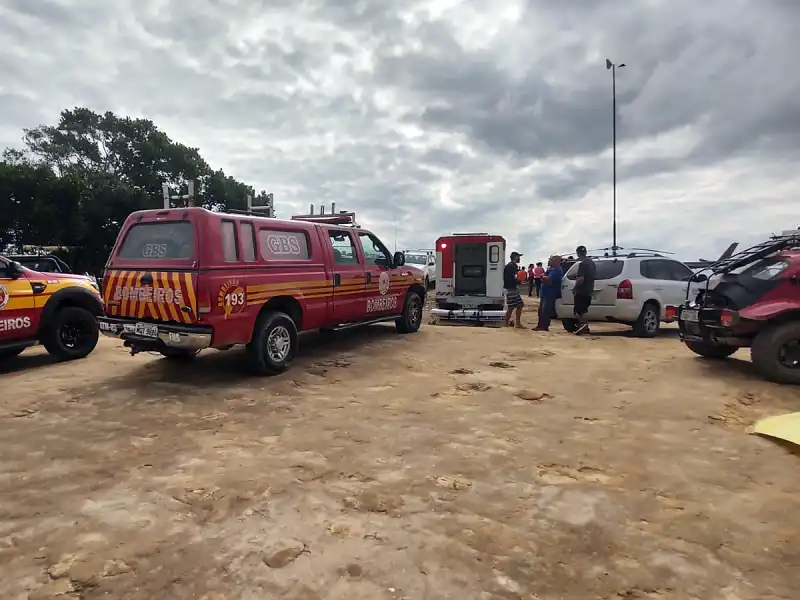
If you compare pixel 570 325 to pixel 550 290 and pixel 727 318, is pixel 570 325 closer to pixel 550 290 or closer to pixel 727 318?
pixel 550 290

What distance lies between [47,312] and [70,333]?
577 mm

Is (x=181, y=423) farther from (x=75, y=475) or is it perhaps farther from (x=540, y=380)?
(x=540, y=380)

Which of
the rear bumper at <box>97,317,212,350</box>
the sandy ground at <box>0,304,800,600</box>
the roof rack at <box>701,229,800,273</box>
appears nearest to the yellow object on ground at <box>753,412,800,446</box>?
the sandy ground at <box>0,304,800,600</box>

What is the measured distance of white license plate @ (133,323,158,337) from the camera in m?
5.93

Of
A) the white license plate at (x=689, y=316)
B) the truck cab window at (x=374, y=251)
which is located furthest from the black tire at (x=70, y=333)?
the white license plate at (x=689, y=316)

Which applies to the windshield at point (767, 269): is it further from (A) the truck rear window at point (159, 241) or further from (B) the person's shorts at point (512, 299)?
(A) the truck rear window at point (159, 241)

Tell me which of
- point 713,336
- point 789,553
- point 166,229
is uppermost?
point 166,229

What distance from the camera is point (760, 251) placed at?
6.90 meters

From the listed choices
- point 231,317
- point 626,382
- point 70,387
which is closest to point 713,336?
point 626,382

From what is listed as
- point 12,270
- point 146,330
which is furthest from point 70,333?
point 146,330

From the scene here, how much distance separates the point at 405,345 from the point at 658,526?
6060 millimetres

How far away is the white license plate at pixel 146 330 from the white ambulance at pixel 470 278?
8.57 meters

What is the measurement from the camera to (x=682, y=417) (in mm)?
4965

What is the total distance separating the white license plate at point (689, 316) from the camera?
705 cm
